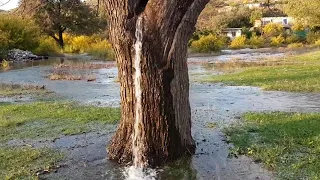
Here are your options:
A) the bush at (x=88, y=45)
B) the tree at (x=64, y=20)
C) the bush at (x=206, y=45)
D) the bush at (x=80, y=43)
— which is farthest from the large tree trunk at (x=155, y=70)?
the bush at (x=80, y=43)

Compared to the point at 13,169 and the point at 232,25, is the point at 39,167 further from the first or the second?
the point at 232,25

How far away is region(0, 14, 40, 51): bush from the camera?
4278 centimetres

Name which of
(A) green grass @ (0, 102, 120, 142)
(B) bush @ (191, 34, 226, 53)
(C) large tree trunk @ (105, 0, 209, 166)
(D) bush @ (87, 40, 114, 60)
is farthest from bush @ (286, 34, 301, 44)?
(C) large tree trunk @ (105, 0, 209, 166)

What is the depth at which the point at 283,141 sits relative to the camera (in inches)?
318

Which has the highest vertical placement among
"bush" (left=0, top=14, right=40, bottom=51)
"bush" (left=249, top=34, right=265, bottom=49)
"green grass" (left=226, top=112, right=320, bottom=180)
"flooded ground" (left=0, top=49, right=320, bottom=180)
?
"bush" (left=0, top=14, right=40, bottom=51)

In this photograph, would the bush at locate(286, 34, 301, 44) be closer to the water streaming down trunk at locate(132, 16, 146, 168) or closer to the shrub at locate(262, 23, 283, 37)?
the shrub at locate(262, 23, 283, 37)

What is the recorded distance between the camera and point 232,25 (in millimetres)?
75312

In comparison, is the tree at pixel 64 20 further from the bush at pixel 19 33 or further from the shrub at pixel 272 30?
the shrub at pixel 272 30

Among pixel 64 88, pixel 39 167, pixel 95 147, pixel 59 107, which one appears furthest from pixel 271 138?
pixel 64 88

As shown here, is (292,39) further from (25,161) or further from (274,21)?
(25,161)

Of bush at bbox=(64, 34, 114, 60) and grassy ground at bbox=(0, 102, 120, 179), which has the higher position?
bush at bbox=(64, 34, 114, 60)

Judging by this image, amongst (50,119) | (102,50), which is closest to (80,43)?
(102,50)

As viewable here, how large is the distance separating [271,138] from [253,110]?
3.68 m

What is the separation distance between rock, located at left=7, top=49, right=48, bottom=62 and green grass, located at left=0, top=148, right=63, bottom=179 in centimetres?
3403
